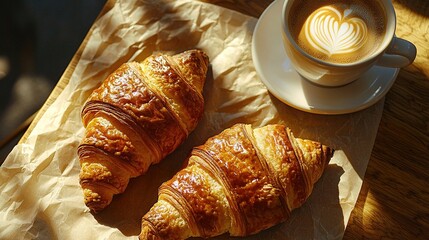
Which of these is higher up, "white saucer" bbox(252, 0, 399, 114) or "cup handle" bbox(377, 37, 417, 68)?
"cup handle" bbox(377, 37, 417, 68)

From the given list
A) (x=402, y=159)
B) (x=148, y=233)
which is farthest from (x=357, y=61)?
(x=148, y=233)

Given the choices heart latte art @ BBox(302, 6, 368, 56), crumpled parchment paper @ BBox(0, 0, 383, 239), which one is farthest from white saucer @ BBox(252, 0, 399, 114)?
heart latte art @ BBox(302, 6, 368, 56)

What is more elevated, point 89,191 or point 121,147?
point 121,147

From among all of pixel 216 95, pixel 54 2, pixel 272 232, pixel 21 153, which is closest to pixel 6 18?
pixel 54 2

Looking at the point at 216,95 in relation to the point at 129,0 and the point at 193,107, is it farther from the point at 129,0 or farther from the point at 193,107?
the point at 129,0

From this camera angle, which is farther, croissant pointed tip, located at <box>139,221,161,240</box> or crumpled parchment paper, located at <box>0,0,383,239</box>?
crumpled parchment paper, located at <box>0,0,383,239</box>

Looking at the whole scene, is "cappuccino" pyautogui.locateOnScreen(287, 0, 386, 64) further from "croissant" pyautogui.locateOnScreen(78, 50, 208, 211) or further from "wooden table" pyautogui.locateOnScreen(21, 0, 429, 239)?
"croissant" pyautogui.locateOnScreen(78, 50, 208, 211)
